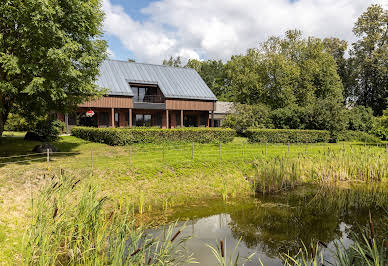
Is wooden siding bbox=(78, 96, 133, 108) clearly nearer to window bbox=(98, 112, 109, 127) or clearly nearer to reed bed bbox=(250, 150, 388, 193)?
window bbox=(98, 112, 109, 127)

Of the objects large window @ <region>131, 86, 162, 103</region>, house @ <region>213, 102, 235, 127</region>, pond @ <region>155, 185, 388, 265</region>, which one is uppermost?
large window @ <region>131, 86, 162, 103</region>

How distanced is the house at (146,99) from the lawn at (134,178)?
981 cm

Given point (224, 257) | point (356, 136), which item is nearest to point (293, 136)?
point (356, 136)

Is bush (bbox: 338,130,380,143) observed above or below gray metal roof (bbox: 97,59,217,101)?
below

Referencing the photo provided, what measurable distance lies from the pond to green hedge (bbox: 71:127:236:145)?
9775mm

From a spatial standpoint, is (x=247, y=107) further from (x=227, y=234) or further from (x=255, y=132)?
(x=227, y=234)

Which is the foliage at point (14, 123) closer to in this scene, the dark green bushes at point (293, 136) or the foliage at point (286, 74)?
the dark green bushes at point (293, 136)

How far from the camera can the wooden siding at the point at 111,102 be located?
23.9 m

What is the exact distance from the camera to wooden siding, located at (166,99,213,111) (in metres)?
27.6

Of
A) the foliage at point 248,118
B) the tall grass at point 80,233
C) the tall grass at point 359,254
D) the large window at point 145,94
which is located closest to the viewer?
the tall grass at point 359,254

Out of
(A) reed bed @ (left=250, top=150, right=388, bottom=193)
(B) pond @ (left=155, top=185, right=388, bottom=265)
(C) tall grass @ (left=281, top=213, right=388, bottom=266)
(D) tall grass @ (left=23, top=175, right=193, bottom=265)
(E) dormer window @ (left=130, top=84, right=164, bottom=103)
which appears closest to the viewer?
(C) tall grass @ (left=281, top=213, right=388, bottom=266)

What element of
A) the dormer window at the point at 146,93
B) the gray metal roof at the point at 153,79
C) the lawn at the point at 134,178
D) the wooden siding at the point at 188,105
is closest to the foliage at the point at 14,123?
the gray metal roof at the point at 153,79

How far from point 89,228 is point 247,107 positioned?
22.6 metres

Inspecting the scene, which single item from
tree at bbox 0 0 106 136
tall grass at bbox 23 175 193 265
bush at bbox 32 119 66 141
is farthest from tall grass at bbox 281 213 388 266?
bush at bbox 32 119 66 141
